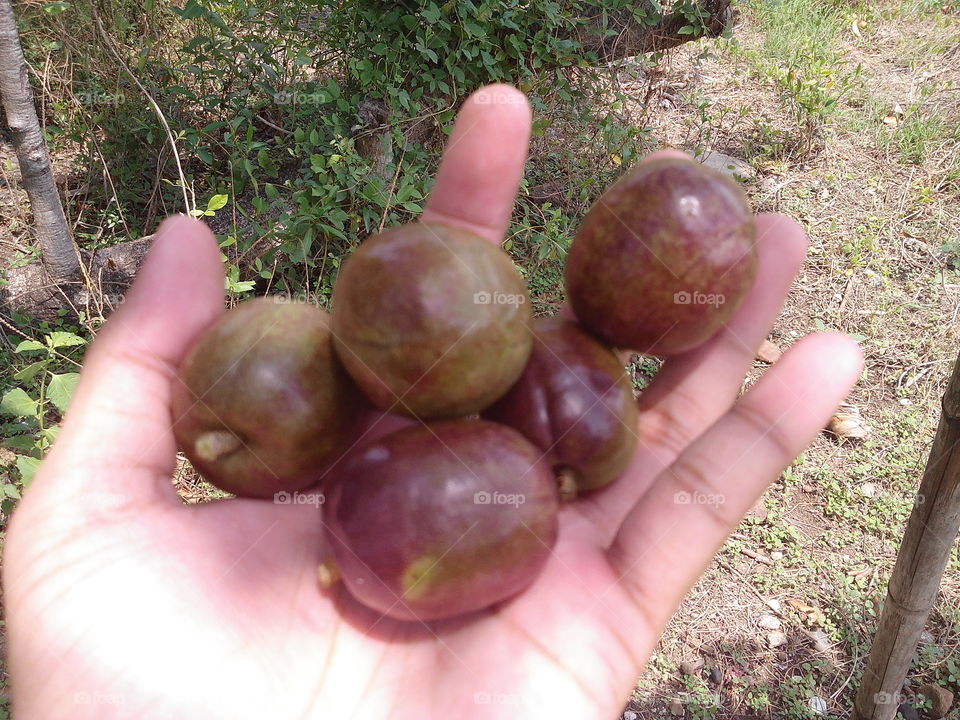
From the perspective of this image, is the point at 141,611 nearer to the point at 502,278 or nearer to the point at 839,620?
the point at 502,278

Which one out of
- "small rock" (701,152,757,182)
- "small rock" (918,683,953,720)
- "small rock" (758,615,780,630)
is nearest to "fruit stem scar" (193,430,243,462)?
"small rock" (758,615,780,630)

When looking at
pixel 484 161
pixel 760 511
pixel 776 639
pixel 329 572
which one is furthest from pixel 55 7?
pixel 776 639

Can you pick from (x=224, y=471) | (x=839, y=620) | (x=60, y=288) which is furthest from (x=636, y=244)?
(x=60, y=288)

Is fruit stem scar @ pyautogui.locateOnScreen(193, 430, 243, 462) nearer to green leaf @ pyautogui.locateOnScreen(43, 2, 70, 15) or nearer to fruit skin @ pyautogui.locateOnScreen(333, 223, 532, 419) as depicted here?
fruit skin @ pyautogui.locateOnScreen(333, 223, 532, 419)

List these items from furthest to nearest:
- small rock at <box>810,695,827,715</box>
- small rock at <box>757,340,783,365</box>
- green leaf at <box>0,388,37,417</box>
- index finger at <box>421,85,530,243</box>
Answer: small rock at <box>757,340,783,365</box> → small rock at <box>810,695,827,715</box> → green leaf at <box>0,388,37,417</box> → index finger at <box>421,85,530,243</box>

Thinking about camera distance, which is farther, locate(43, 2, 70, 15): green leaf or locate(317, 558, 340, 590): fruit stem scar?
locate(43, 2, 70, 15): green leaf

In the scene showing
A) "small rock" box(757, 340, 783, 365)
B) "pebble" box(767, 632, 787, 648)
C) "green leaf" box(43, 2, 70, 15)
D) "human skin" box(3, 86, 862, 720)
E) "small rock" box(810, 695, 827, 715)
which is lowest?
"small rock" box(810, 695, 827, 715)

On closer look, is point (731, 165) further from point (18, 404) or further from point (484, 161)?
point (18, 404)
